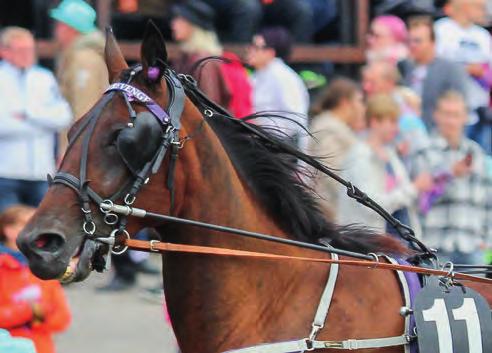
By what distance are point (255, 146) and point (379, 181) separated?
9.71 ft

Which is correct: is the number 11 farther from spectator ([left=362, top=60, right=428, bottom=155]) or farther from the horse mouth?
spectator ([left=362, top=60, right=428, bottom=155])

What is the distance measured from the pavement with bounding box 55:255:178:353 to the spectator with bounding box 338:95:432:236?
1538 mm

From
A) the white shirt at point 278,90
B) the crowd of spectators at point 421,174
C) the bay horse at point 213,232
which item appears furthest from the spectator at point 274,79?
the bay horse at point 213,232

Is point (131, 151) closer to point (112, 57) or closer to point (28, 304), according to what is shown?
point (112, 57)

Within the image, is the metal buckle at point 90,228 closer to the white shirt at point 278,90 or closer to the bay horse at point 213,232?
the bay horse at point 213,232

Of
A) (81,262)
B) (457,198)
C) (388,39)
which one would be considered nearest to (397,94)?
(388,39)

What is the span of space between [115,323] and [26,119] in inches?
58.8

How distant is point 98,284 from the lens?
9031mm

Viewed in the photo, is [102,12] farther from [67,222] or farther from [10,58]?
[67,222]

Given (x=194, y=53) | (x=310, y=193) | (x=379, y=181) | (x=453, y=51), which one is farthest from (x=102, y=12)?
(x=310, y=193)

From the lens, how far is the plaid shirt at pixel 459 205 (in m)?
7.23

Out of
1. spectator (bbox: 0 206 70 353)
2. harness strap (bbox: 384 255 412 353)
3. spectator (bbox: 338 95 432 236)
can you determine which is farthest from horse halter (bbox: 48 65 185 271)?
spectator (bbox: 338 95 432 236)

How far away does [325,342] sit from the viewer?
4160mm

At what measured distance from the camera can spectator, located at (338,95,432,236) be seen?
7090 millimetres
